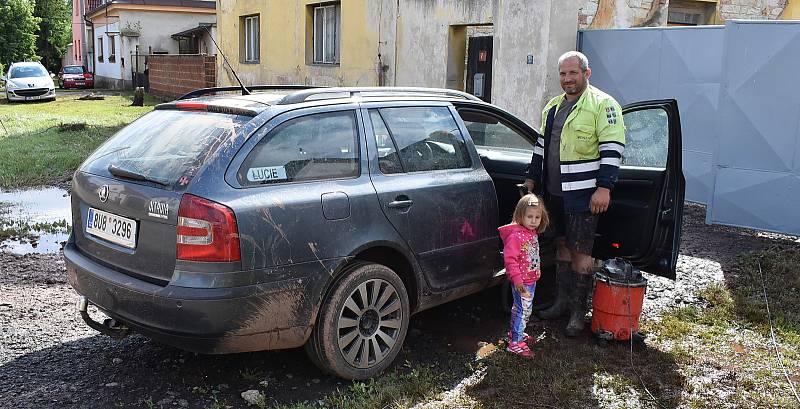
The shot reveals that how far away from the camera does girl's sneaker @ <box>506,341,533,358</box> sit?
4223 millimetres

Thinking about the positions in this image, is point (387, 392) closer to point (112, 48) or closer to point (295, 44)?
point (295, 44)

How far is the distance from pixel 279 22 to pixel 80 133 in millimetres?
5029

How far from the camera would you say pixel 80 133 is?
1517 centimetres

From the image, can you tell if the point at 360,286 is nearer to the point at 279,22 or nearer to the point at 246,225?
the point at 246,225

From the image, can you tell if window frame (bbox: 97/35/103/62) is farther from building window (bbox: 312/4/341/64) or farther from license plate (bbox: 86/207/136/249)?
license plate (bbox: 86/207/136/249)

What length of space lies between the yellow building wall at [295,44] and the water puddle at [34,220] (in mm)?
6360

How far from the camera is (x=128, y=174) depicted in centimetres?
366

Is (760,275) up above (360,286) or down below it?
below

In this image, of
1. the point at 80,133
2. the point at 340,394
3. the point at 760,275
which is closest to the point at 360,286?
the point at 340,394

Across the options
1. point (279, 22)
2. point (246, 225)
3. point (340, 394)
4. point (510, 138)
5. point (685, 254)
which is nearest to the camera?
point (246, 225)

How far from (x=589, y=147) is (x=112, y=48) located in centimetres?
3536

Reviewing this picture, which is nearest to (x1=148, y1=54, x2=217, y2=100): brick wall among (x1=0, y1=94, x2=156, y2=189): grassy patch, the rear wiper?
(x1=0, y1=94, x2=156, y2=189): grassy patch

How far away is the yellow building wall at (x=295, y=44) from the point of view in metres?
13.7

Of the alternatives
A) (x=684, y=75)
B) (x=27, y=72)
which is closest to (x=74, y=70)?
(x=27, y=72)
